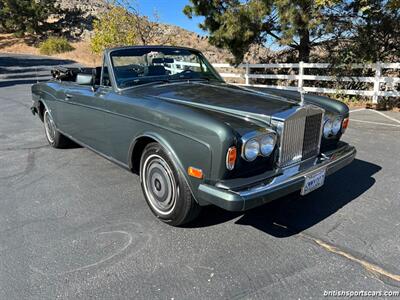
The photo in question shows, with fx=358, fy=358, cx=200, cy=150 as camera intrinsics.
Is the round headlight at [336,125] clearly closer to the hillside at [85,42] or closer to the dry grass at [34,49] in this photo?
the hillside at [85,42]

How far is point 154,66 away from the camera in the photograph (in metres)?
4.36

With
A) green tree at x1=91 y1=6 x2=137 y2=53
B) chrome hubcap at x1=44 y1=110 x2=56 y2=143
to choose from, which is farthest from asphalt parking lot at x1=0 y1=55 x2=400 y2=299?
green tree at x1=91 y1=6 x2=137 y2=53

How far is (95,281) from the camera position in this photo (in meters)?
2.62

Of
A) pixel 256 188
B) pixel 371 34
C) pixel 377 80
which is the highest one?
pixel 371 34

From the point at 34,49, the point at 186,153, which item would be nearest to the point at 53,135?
the point at 186,153

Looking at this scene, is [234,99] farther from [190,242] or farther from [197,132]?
[190,242]

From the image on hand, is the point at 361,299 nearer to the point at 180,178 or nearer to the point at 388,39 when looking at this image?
the point at 180,178

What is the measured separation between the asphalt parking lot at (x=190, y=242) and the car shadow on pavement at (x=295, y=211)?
1cm

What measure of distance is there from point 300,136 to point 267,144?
18.4 inches

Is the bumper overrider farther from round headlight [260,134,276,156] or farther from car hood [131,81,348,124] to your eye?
car hood [131,81,348,124]

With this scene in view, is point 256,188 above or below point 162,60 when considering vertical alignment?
below

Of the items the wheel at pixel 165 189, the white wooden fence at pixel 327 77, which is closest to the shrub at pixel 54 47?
the white wooden fence at pixel 327 77

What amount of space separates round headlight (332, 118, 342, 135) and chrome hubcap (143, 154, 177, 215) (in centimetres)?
187

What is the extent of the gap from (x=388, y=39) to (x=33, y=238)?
1130 centimetres
